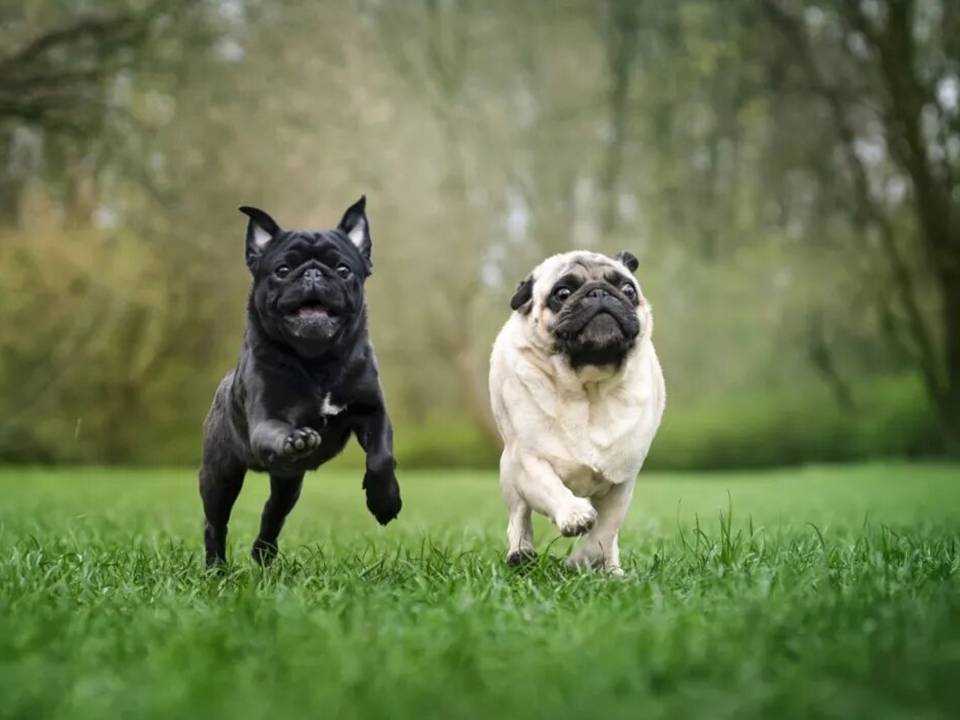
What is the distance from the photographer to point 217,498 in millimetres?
4719

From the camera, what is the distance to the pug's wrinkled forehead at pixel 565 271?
4453mm

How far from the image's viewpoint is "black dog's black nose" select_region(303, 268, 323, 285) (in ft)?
13.5

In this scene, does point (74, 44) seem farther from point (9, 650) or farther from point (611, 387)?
point (9, 650)

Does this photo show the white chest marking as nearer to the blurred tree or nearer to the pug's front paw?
the pug's front paw

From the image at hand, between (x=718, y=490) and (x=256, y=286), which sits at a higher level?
(x=256, y=286)

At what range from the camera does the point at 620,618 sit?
3.36 m

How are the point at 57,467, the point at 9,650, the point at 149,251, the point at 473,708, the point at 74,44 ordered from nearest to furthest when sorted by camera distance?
the point at 473,708 → the point at 9,650 → the point at 74,44 → the point at 149,251 → the point at 57,467

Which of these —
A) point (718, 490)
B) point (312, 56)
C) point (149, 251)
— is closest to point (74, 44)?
point (312, 56)

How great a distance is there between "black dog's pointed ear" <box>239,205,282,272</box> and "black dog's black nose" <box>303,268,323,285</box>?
12.9 inches

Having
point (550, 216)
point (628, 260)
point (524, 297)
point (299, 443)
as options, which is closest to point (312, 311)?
point (299, 443)

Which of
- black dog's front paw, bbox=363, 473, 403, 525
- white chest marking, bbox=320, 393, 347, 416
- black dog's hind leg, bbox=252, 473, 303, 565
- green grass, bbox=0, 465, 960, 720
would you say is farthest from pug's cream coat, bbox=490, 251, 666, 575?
black dog's hind leg, bbox=252, 473, 303, 565

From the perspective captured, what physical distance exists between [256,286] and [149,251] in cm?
1393

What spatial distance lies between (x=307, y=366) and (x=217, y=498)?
2.77 ft

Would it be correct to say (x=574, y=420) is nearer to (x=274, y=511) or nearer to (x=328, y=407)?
(x=328, y=407)
